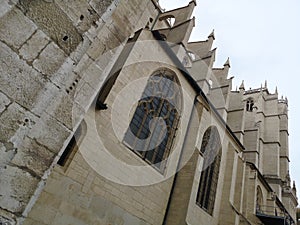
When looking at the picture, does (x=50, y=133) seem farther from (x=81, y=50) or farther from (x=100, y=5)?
(x=100, y=5)

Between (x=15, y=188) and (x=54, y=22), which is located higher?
(x=54, y=22)

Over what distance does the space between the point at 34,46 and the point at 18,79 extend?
238mm

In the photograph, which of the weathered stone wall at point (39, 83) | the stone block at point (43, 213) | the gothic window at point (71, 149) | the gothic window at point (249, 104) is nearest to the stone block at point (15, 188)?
the weathered stone wall at point (39, 83)

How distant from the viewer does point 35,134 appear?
136 centimetres

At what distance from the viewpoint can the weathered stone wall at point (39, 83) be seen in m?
1.25

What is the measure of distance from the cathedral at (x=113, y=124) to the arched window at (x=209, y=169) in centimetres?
5

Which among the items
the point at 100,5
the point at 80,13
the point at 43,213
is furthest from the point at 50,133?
the point at 43,213

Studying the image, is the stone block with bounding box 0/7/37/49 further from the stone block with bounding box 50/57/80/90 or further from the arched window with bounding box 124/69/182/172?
the arched window with bounding box 124/69/182/172

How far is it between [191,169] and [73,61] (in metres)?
7.61

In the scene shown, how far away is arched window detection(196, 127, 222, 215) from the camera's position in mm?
9641

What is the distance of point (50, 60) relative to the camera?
147 cm

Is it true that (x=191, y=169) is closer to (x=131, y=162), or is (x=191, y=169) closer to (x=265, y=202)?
(x=131, y=162)

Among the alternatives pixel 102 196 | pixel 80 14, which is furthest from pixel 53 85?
pixel 102 196

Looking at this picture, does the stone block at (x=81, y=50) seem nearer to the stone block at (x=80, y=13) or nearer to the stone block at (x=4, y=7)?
the stone block at (x=80, y=13)
